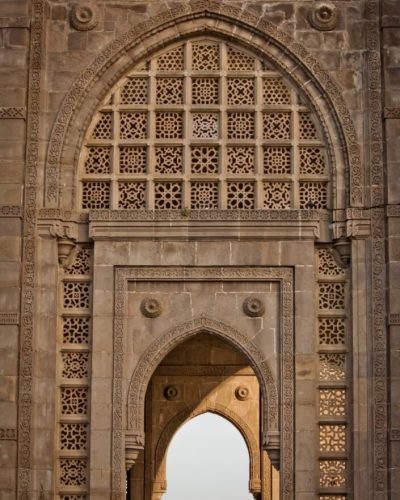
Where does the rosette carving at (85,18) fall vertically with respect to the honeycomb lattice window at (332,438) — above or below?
above

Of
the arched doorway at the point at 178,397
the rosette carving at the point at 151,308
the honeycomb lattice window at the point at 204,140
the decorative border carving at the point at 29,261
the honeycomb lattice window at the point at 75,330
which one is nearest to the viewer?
the decorative border carving at the point at 29,261

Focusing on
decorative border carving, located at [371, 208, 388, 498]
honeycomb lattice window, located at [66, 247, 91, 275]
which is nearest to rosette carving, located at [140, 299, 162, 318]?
honeycomb lattice window, located at [66, 247, 91, 275]

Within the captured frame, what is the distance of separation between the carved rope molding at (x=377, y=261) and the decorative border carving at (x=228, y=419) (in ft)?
16.2

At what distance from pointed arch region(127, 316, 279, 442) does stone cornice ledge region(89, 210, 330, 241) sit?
3.21ft

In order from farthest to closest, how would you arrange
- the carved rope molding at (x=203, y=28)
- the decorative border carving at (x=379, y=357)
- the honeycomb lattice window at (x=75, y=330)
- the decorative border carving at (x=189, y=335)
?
the carved rope molding at (x=203, y=28) → the honeycomb lattice window at (x=75, y=330) → the decorative border carving at (x=189, y=335) → the decorative border carving at (x=379, y=357)

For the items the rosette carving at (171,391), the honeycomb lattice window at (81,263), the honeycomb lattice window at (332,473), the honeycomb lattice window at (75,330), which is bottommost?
the honeycomb lattice window at (332,473)

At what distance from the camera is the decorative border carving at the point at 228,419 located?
932 inches

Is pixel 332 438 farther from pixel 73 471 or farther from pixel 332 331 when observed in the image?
pixel 73 471

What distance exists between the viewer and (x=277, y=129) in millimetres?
20141

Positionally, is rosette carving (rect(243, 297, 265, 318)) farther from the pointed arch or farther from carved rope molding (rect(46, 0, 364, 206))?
carved rope molding (rect(46, 0, 364, 206))

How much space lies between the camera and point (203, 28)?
20.2 m

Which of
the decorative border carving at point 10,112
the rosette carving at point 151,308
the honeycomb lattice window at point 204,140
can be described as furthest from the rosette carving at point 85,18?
the rosette carving at point 151,308

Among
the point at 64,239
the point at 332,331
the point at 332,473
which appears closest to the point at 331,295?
the point at 332,331

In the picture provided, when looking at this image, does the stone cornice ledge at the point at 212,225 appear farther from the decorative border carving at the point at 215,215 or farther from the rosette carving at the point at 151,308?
the rosette carving at the point at 151,308
